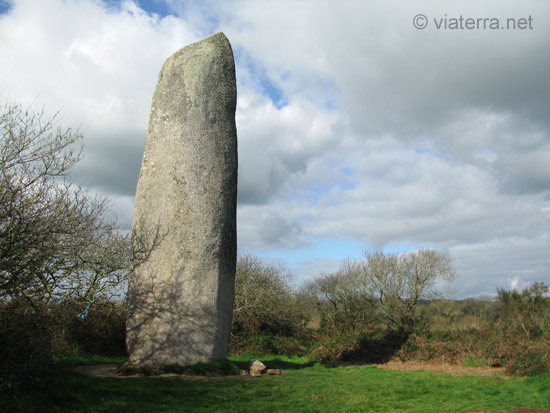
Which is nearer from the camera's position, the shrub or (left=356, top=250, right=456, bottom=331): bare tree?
the shrub

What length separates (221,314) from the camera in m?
8.75

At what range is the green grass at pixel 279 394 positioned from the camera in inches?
230

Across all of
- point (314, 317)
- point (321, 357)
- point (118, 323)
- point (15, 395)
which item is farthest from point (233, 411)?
point (314, 317)

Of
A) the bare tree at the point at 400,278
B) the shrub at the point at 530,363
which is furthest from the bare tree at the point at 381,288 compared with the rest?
the shrub at the point at 530,363

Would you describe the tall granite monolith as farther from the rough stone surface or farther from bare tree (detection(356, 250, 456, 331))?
bare tree (detection(356, 250, 456, 331))

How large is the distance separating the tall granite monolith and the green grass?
101 centimetres

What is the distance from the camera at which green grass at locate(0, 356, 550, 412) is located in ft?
19.1

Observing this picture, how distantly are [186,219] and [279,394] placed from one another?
3615 mm

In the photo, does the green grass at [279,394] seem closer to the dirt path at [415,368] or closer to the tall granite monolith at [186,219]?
the dirt path at [415,368]

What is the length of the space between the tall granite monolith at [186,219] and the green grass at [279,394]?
1014mm

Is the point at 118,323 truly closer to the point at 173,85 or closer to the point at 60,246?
the point at 60,246

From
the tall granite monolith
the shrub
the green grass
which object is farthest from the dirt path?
the green grass

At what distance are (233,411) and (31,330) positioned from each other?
295 cm

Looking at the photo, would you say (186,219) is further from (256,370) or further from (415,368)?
(415,368)
